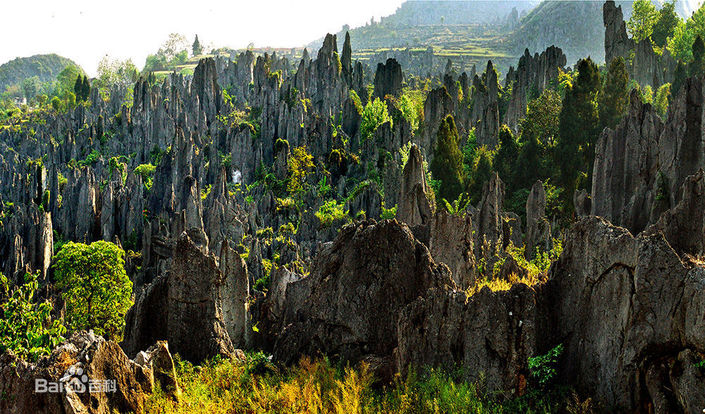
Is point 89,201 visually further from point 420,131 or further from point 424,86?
point 424,86

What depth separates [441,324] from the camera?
10.7 meters

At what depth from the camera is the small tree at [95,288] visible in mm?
27328

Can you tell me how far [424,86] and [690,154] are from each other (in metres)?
72.5

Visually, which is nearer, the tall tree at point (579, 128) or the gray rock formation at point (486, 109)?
the tall tree at point (579, 128)

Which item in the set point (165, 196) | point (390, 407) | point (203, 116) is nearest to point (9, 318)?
point (390, 407)

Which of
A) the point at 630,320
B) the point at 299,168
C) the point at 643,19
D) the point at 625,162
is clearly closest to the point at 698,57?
the point at 643,19

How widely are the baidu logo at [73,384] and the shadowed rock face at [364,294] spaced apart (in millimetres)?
4448

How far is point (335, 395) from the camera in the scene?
10.0 metres

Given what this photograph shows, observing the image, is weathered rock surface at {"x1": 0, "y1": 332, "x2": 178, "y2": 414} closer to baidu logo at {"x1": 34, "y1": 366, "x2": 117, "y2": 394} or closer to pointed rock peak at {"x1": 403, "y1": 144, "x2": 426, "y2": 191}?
baidu logo at {"x1": 34, "y1": 366, "x2": 117, "y2": 394}

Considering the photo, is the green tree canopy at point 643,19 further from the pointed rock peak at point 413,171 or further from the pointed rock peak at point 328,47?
the pointed rock peak at point 413,171

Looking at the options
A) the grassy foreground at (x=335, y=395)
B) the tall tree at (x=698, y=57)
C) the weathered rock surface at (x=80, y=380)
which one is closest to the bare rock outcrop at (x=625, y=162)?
the grassy foreground at (x=335, y=395)

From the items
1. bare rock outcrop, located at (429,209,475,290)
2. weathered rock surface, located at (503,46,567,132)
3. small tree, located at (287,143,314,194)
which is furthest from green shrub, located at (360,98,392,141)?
bare rock outcrop, located at (429,209,475,290)

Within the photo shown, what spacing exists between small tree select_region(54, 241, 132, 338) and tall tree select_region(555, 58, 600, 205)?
25.6m

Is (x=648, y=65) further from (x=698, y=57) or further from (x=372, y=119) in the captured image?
(x=372, y=119)
